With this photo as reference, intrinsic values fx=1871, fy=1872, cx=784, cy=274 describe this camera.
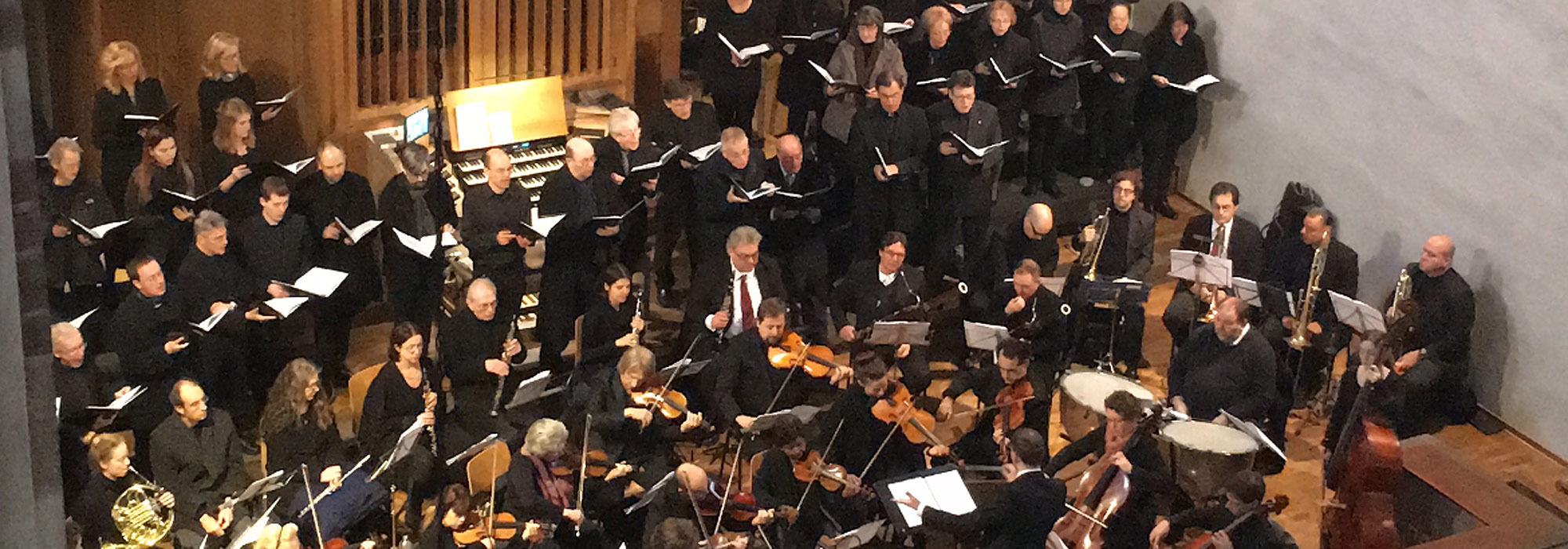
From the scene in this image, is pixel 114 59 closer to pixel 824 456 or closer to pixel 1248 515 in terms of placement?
pixel 824 456

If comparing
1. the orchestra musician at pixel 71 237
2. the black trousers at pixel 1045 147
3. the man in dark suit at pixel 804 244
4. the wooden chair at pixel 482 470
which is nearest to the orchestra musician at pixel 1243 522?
the wooden chair at pixel 482 470

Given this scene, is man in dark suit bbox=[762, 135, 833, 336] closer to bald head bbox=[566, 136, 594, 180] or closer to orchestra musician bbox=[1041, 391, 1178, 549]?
bald head bbox=[566, 136, 594, 180]

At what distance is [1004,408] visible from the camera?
771 centimetres

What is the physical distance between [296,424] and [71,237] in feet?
5.52

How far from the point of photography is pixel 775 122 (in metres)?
11.4

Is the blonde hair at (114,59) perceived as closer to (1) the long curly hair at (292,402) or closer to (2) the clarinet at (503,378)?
(2) the clarinet at (503,378)

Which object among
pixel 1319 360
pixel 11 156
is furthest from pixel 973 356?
pixel 11 156

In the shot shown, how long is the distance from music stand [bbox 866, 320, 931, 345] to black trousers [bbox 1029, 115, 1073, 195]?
300 centimetres

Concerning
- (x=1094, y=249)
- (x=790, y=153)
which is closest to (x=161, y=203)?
(x=790, y=153)

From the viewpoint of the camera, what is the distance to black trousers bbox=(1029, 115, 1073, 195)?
10719mm

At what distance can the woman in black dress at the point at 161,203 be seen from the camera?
833cm

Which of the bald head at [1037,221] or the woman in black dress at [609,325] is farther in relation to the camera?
the bald head at [1037,221]

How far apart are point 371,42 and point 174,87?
1.01 m

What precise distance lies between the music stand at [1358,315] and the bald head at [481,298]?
384 cm
